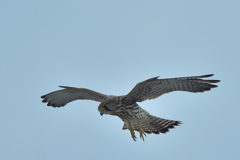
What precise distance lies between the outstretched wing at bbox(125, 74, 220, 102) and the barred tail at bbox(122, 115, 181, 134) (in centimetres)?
139

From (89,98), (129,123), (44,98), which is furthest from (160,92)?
(44,98)

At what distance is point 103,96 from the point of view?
14297mm

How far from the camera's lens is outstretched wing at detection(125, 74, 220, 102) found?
12539 mm

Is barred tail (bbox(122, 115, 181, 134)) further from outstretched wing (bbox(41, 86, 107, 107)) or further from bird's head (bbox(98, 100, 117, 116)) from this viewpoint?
outstretched wing (bbox(41, 86, 107, 107))

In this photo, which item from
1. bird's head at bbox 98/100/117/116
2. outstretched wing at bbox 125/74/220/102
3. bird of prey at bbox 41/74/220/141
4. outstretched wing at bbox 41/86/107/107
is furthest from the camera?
outstretched wing at bbox 41/86/107/107

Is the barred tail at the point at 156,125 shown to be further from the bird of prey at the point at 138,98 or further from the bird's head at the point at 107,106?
the bird's head at the point at 107,106

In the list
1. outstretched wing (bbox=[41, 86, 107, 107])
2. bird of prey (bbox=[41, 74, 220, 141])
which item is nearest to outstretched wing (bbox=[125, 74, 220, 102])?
bird of prey (bbox=[41, 74, 220, 141])

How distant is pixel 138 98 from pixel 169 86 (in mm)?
1215

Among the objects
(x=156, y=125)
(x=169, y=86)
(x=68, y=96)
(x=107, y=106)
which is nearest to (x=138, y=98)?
(x=107, y=106)

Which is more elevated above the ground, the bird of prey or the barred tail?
the bird of prey

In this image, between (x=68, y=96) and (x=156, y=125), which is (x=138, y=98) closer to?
(x=156, y=125)

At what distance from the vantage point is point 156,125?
14648mm

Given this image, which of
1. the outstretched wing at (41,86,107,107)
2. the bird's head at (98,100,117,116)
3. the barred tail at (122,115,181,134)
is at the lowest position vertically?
the barred tail at (122,115,181,134)

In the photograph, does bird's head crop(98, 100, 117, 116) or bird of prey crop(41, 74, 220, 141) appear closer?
bird of prey crop(41, 74, 220, 141)
